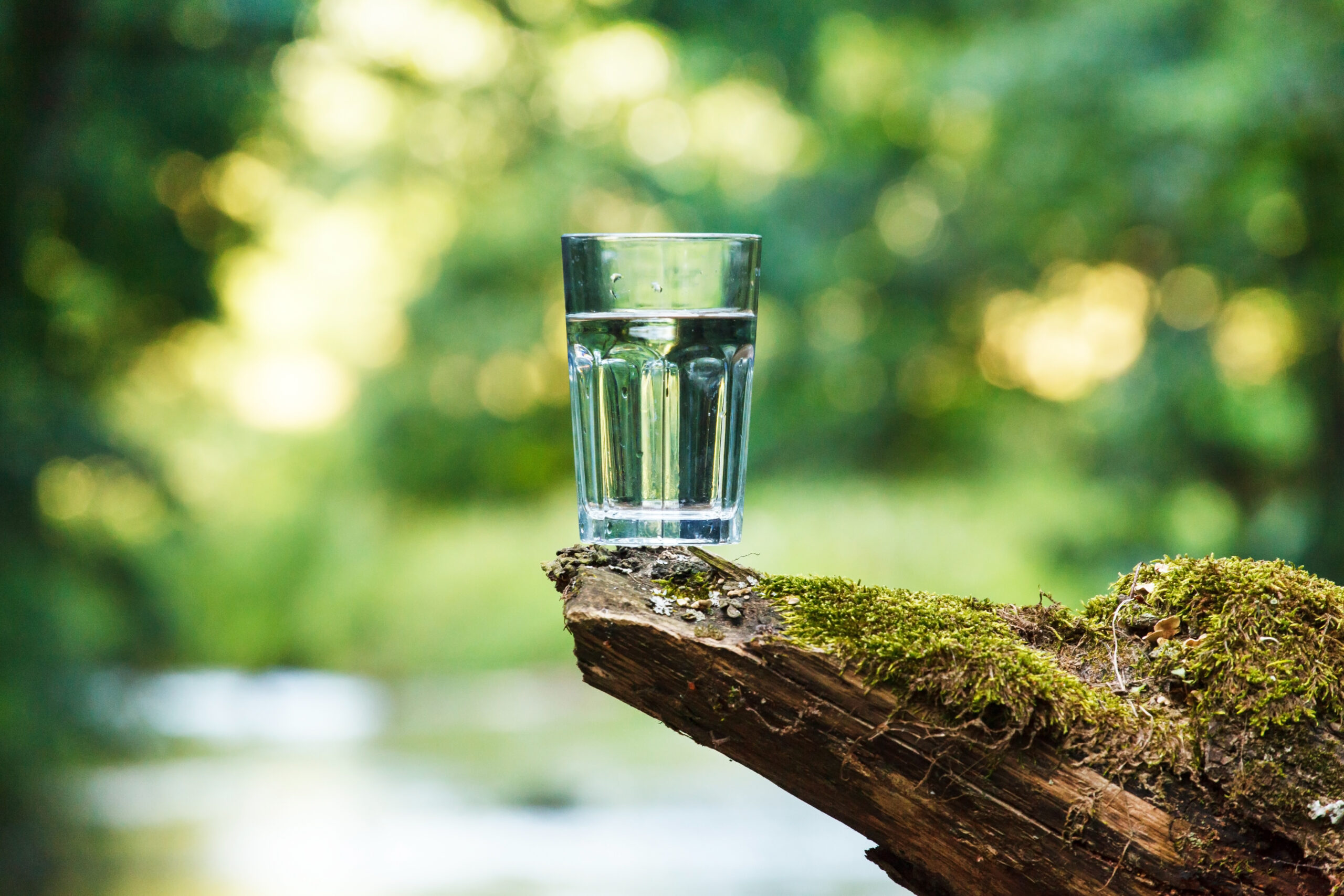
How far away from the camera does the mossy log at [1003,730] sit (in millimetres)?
923

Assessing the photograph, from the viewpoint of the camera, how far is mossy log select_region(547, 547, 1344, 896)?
36.3 inches

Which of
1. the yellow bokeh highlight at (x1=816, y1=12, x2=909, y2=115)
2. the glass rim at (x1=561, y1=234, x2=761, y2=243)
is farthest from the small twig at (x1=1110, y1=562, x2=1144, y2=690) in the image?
the yellow bokeh highlight at (x1=816, y1=12, x2=909, y2=115)

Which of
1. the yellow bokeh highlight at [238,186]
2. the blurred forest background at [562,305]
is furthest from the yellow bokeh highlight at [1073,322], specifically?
the yellow bokeh highlight at [238,186]

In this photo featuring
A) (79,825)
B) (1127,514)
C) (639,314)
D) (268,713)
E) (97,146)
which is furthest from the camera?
(268,713)

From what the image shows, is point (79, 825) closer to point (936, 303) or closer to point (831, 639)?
point (831, 639)

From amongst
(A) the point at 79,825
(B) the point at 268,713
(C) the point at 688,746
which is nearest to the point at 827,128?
(C) the point at 688,746

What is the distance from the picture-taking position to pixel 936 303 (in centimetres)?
648

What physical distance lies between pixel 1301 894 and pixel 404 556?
6.18 m

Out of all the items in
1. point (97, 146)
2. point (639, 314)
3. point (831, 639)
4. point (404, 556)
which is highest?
point (97, 146)

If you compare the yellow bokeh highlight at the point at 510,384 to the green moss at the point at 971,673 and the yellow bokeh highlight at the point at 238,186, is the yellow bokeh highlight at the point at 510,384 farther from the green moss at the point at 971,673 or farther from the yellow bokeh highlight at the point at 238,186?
the green moss at the point at 971,673

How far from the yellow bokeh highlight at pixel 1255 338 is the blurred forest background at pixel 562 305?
21 millimetres

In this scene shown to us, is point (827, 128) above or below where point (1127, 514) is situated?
above

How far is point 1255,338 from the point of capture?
5.38 metres

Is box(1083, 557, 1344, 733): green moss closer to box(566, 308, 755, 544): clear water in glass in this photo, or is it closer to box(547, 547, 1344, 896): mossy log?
box(547, 547, 1344, 896): mossy log
